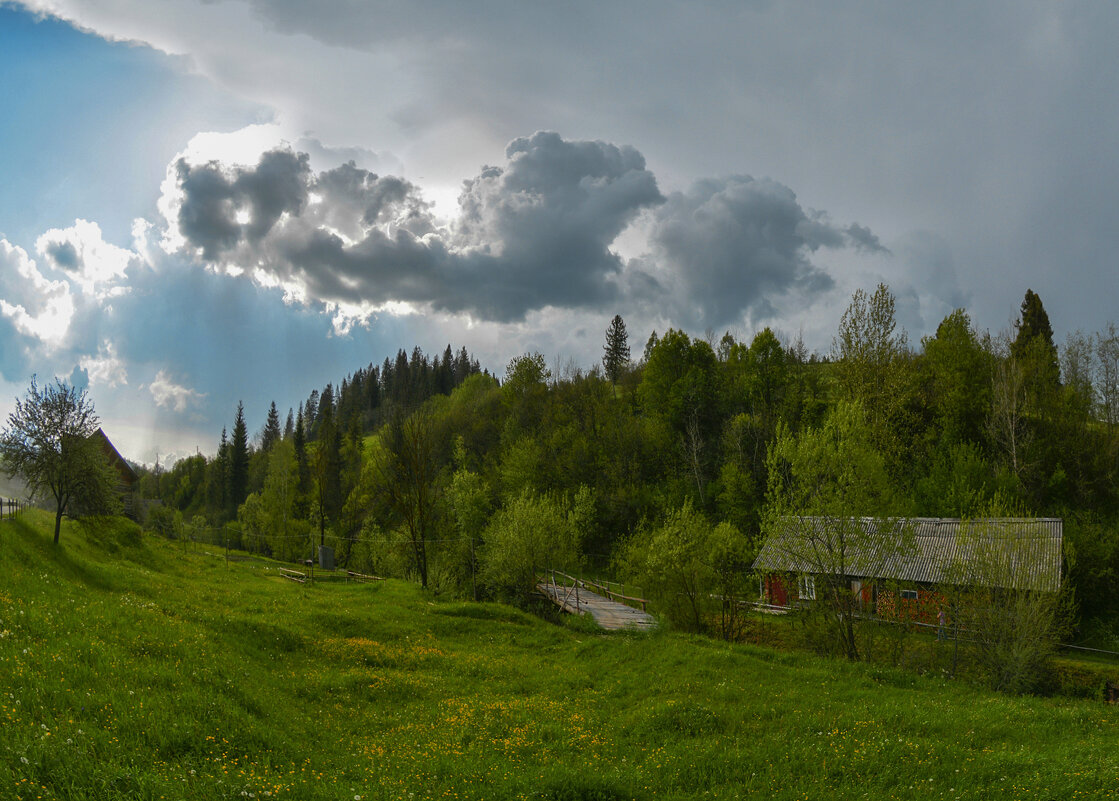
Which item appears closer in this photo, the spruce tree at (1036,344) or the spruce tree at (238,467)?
the spruce tree at (1036,344)

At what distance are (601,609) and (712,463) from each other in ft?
112

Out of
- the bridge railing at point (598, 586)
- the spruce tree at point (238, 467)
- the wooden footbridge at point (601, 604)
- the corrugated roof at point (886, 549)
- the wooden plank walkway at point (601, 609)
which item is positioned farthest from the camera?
the spruce tree at point (238, 467)

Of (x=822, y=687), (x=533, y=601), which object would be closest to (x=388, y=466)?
(x=533, y=601)

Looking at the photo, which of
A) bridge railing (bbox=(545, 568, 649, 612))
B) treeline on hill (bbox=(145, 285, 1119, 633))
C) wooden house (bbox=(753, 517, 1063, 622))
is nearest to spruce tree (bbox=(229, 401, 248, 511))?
treeline on hill (bbox=(145, 285, 1119, 633))

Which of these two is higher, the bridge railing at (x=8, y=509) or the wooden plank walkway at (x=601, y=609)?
the bridge railing at (x=8, y=509)

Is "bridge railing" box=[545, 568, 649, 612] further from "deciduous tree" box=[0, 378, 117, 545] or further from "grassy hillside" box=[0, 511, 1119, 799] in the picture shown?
"deciduous tree" box=[0, 378, 117, 545]

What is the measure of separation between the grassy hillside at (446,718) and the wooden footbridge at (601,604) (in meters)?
8.16

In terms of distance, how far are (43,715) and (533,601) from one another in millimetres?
30792

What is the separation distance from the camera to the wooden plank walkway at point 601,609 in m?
30.2

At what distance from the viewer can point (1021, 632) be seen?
840 inches

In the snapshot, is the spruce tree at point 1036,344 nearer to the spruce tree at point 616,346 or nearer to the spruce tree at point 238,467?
the spruce tree at point 616,346

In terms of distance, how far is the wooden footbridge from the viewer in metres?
30.9

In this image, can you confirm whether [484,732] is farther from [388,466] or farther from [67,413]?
[388,466]

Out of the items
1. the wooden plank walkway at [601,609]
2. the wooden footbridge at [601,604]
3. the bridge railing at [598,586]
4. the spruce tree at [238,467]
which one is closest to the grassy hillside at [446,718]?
the wooden plank walkway at [601,609]
